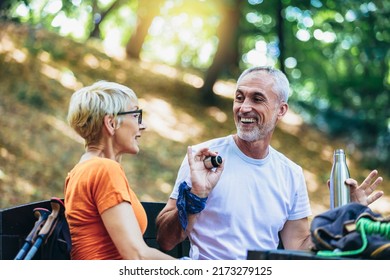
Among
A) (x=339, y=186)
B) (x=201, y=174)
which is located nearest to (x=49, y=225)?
(x=201, y=174)

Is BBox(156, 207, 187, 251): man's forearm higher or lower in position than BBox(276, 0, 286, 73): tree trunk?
lower

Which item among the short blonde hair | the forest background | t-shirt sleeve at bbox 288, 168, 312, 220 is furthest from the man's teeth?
the forest background

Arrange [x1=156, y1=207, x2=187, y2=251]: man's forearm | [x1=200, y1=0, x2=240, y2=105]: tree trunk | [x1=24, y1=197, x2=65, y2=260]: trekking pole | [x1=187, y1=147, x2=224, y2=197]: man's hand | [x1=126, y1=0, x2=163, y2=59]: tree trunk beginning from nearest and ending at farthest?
[x1=24, y1=197, x2=65, y2=260]: trekking pole < [x1=187, y1=147, x2=224, y2=197]: man's hand < [x1=156, y1=207, x2=187, y2=251]: man's forearm < [x1=200, y1=0, x2=240, y2=105]: tree trunk < [x1=126, y1=0, x2=163, y2=59]: tree trunk

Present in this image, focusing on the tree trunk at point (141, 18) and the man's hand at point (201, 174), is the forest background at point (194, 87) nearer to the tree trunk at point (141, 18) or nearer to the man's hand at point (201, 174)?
the tree trunk at point (141, 18)

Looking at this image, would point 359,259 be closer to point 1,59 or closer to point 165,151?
point 165,151

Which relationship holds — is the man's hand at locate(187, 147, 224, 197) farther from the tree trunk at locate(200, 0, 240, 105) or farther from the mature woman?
the tree trunk at locate(200, 0, 240, 105)

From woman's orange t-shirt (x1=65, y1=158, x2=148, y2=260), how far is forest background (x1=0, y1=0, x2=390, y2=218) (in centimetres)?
523

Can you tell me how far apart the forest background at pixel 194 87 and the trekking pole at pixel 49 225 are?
524 centimetres

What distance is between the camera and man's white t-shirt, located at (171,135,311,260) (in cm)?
272

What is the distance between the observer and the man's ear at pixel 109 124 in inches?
98.1

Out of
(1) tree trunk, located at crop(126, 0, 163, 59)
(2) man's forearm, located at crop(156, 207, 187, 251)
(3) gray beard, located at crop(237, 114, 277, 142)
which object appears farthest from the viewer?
(1) tree trunk, located at crop(126, 0, 163, 59)

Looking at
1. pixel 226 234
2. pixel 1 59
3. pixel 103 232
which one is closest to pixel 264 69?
pixel 226 234

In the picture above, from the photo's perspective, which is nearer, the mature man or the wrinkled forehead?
the mature man
